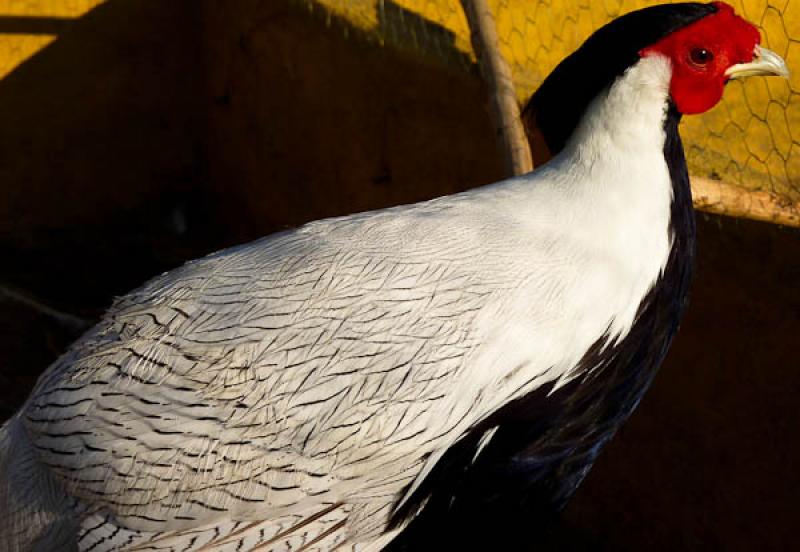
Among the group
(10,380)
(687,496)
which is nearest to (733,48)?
(687,496)

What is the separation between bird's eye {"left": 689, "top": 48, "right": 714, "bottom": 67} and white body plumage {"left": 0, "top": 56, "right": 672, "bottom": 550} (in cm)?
7

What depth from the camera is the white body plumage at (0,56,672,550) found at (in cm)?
222

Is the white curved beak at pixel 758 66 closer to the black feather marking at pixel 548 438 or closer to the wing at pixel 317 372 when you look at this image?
the black feather marking at pixel 548 438

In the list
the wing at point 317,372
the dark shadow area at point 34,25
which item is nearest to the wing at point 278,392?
the wing at point 317,372

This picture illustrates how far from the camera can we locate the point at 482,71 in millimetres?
3547

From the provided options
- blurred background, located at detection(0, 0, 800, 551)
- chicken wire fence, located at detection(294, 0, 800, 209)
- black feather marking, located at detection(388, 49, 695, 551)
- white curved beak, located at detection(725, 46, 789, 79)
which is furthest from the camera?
chicken wire fence, located at detection(294, 0, 800, 209)

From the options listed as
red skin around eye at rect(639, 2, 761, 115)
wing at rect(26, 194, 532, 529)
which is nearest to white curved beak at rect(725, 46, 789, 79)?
red skin around eye at rect(639, 2, 761, 115)

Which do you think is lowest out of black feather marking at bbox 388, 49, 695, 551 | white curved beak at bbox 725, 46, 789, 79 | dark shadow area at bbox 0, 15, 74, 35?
black feather marking at bbox 388, 49, 695, 551

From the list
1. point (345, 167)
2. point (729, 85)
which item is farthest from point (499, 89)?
point (345, 167)

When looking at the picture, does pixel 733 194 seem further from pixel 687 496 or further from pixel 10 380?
pixel 10 380

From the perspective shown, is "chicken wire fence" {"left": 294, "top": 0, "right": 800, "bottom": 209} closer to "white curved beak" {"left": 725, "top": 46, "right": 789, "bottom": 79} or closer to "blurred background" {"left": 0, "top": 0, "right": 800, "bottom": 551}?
"blurred background" {"left": 0, "top": 0, "right": 800, "bottom": 551}

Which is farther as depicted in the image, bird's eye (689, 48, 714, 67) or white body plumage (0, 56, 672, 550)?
bird's eye (689, 48, 714, 67)

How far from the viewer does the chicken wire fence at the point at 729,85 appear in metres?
3.56

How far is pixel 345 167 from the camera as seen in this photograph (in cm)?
477
